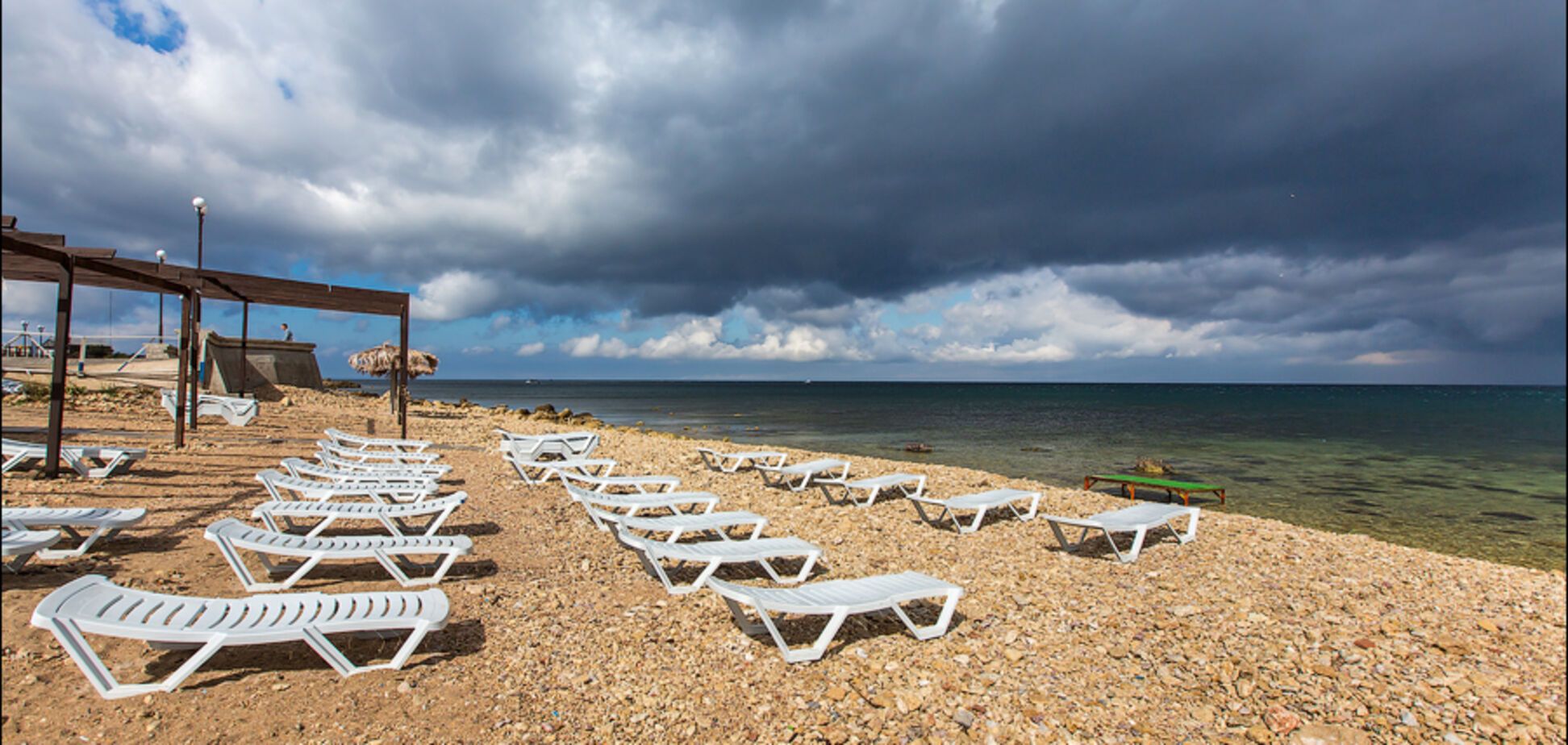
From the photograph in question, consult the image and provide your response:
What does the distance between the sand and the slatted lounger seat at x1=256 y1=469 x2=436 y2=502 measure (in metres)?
0.40

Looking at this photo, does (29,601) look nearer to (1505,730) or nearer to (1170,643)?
(1170,643)

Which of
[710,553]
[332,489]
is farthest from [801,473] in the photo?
[332,489]

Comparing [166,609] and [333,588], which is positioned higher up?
[166,609]

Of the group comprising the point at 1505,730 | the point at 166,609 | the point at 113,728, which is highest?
the point at 166,609

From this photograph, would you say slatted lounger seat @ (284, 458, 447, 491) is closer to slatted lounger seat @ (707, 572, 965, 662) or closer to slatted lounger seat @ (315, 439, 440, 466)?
slatted lounger seat @ (315, 439, 440, 466)

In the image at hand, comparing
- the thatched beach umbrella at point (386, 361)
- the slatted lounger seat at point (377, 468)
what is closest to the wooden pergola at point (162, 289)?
the slatted lounger seat at point (377, 468)

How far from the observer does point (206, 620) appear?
3631mm

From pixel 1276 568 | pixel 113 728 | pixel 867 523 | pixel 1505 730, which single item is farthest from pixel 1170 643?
pixel 113 728

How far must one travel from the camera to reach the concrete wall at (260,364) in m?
19.8

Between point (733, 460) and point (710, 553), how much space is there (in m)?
8.12

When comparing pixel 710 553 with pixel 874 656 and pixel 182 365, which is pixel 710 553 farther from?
pixel 182 365

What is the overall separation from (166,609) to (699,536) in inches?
180

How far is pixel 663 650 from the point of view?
4.46 metres

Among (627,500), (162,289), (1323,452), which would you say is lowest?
(1323,452)
